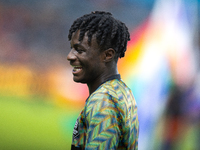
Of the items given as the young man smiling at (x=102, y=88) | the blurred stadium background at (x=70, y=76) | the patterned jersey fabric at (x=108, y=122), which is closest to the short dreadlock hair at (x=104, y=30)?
the young man smiling at (x=102, y=88)

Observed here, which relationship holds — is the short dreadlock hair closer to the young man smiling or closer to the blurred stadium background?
the young man smiling

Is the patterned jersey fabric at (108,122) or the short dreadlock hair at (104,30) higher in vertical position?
the short dreadlock hair at (104,30)

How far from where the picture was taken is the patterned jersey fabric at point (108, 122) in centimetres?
131

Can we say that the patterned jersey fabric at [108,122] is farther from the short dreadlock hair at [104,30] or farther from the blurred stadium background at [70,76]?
the blurred stadium background at [70,76]

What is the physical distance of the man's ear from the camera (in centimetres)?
161

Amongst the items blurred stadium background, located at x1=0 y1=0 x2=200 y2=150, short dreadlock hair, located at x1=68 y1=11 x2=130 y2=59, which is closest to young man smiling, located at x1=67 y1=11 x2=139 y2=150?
short dreadlock hair, located at x1=68 y1=11 x2=130 y2=59

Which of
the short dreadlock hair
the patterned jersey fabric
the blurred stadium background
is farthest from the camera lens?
the blurred stadium background

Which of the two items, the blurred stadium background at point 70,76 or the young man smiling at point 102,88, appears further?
the blurred stadium background at point 70,76

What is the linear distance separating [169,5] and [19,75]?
2.01 m

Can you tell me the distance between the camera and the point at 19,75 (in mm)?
3291

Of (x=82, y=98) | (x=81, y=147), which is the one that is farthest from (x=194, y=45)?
(x=81, y=147)

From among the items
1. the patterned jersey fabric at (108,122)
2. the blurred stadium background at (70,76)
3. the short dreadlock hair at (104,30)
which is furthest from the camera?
the blurred stadium background at (70,76)

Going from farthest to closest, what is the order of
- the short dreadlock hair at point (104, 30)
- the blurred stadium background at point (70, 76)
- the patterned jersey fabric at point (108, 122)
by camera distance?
the blurred stadium background at point (70, 76)
the short dreadlock hair at point (104, 30)
the patterned jersey fabric at point (108, 122)

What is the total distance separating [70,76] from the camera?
132 inches
